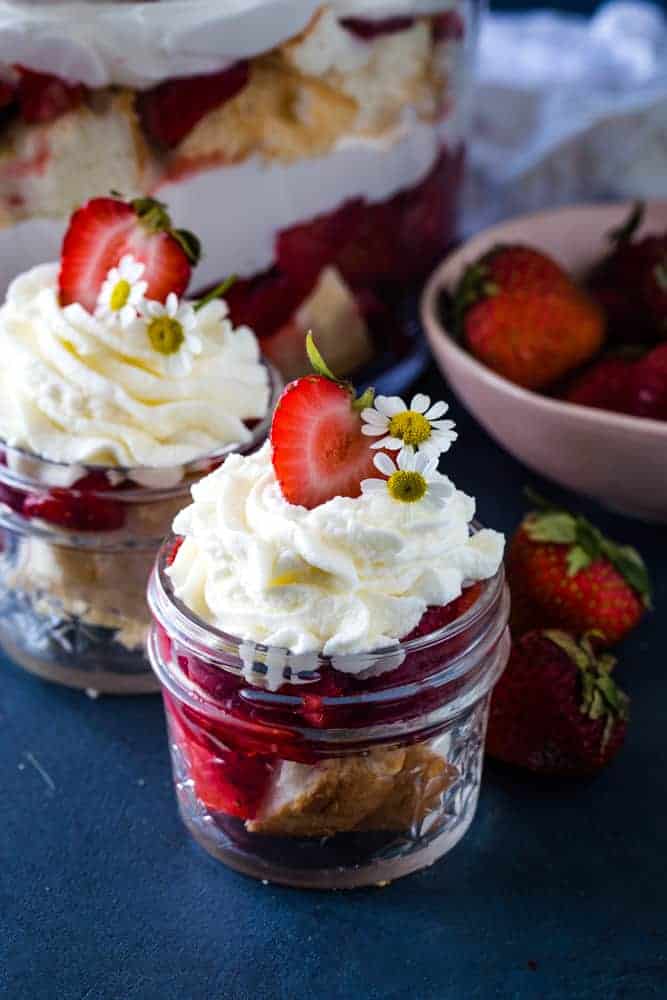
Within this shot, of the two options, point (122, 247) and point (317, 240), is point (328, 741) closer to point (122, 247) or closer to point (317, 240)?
point (122, 247)

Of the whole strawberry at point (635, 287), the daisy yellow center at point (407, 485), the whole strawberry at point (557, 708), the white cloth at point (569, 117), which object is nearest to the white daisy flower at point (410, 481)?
the daisy yellow center at point (407, 485)

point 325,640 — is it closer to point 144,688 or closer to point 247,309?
point 144,688

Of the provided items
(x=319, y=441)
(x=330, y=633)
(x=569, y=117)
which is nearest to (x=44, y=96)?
(x=319, y=441)

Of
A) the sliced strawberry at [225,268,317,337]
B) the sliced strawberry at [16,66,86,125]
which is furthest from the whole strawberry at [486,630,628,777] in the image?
the sliced strawberry at [16,66,86,125]

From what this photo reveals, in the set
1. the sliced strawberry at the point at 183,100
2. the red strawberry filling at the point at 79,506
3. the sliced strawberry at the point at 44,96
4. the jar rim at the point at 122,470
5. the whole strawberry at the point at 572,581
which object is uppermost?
the sliced strawberry at the point at 44,96

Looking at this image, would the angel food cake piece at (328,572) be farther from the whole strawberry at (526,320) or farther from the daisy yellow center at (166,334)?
the whole strawberry at (526,320)

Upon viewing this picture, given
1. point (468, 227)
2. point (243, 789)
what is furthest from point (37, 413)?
point (468, 227)
